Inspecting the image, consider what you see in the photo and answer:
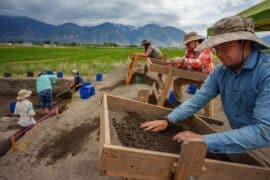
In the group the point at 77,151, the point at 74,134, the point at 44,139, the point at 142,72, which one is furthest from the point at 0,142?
the point at 142,72

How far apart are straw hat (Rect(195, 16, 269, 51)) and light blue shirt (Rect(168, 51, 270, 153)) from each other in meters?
0.11

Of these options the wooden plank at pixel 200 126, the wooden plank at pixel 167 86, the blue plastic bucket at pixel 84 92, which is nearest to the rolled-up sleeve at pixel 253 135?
the wooden plank at pixel 200 126

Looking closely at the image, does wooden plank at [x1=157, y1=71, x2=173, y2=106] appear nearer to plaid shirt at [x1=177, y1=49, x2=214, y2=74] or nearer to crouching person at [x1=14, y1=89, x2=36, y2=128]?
plaid shirt at [x1=177, y1=49, x2=214, y2=74]

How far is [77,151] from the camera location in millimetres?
5398

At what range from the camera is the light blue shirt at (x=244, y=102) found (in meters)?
1.66

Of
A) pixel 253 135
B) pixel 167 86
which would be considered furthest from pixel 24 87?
pixel 253 135

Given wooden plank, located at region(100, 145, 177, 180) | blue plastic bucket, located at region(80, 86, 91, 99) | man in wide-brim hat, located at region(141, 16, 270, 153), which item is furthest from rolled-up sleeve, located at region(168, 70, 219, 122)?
blue plastic bucket, located at region(80, 86, 91, 99)

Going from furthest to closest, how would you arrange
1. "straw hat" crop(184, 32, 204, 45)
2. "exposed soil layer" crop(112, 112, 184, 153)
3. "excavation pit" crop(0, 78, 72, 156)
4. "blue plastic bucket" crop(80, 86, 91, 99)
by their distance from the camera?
"excavation pit" crop(0, 78, 72, 156)
"blue plastic bucket" crop(80, 86, 91, 99)
"straw hat" crop(184, 32, 204, 45)
"exposed soil layer" crop(112, 112, 184, 153)

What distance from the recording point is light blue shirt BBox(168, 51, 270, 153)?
5.43ft

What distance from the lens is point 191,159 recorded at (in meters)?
1.59

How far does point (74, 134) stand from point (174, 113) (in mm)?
4236

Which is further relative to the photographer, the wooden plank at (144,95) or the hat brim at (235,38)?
the wooden plank at (144,95)

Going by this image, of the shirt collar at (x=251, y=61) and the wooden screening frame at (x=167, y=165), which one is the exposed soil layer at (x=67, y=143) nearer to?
the wooden screening frame at (x=167, y=165)

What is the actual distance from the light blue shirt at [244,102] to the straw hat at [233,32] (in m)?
0.11
